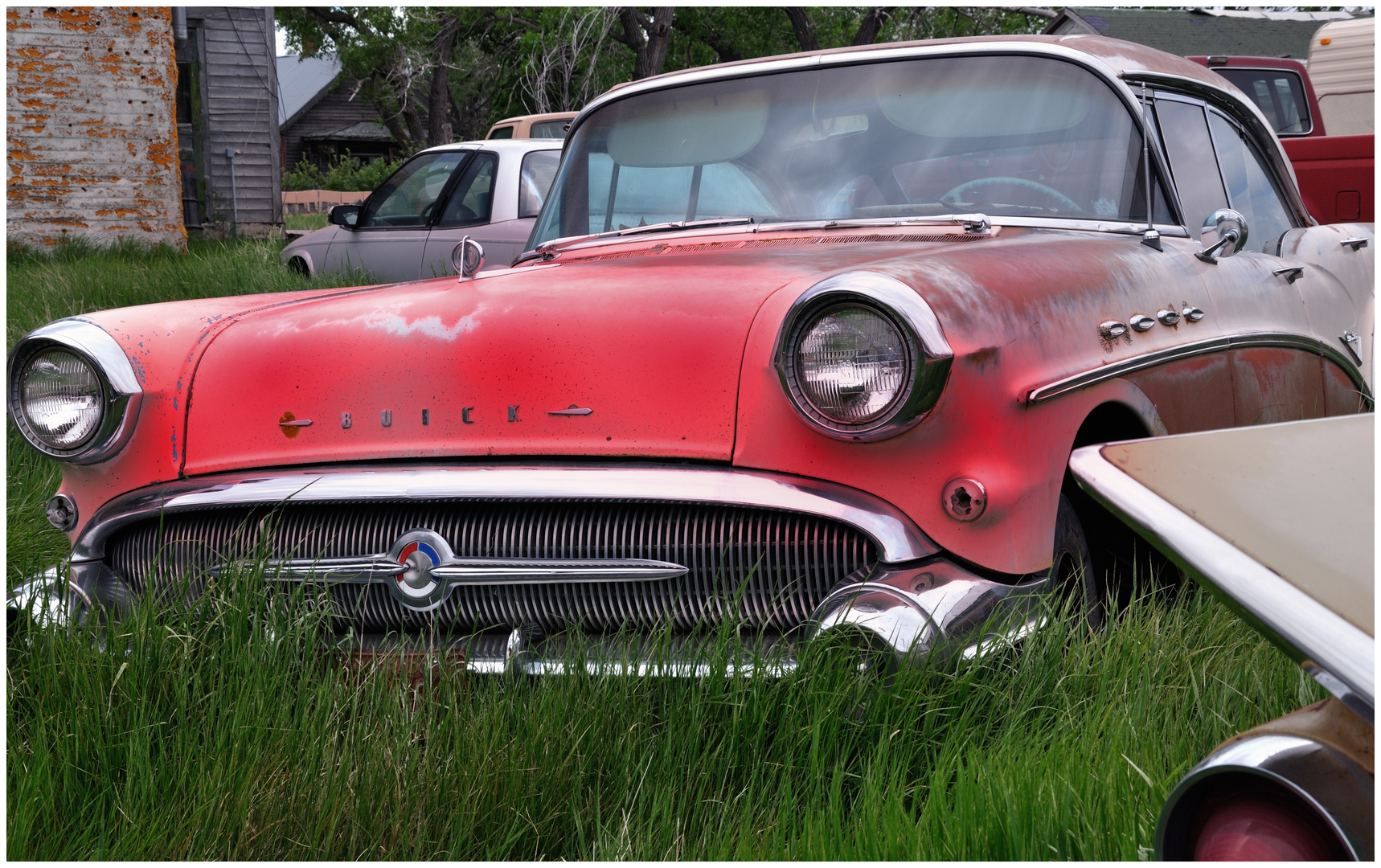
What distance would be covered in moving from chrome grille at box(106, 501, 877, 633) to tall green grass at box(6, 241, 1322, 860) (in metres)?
0.15

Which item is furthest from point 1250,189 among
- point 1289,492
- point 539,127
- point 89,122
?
point 89,122

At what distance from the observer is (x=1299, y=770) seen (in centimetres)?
77

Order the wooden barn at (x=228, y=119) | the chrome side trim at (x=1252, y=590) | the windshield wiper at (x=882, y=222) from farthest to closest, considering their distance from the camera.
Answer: the wooden barn at (x=228, y=119) < the windshield wiper at (x=882, y=222) < the chrome side trim at (x=1252, y=590)

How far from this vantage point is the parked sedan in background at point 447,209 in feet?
21.3

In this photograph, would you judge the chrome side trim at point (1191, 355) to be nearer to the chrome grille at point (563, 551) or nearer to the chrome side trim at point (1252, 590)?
the chrome grille at point (563, 551)

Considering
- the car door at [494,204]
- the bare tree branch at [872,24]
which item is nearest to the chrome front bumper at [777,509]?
the car door at [494,204]

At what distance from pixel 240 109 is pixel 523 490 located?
1209 cm

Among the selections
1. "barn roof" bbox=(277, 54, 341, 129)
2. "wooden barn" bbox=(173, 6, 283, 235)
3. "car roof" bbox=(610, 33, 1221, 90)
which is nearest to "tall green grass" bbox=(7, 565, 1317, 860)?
"car roof" bbox=(610, 33, 1221, 90)

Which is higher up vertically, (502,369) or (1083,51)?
(1083,51)

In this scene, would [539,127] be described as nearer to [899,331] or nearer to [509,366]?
[509,366]

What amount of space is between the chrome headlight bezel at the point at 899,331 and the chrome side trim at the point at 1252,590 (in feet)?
2.75

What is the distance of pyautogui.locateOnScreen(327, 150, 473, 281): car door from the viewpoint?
676 centimetres

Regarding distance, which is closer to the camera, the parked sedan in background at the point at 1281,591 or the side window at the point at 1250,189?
the parked sedan in background at the point at 1281,591

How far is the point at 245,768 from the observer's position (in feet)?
5.32
